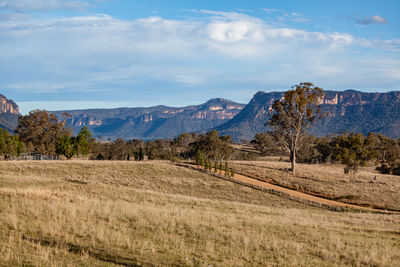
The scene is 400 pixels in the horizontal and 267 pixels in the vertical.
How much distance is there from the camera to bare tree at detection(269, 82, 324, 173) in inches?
2415

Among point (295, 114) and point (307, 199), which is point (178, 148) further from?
point (307, 199)

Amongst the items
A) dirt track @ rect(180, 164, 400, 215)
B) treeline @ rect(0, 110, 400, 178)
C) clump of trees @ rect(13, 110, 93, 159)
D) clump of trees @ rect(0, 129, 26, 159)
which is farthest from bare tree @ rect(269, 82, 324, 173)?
clump of trees @ rect(0, 129, 26, 159)

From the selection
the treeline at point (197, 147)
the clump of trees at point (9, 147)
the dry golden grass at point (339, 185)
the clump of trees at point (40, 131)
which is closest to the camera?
the dry golden grass at point (339, 185)

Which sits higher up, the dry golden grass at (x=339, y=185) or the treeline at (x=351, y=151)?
the treeline at (x=351, y=151)

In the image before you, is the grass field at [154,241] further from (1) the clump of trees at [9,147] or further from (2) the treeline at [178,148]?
(1) the clump of trees at [9,147]

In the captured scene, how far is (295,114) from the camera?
207 ft

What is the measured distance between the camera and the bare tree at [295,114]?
6134 centimetres

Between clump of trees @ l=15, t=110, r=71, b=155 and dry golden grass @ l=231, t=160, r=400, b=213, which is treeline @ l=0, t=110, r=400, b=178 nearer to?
clump of trees @ l=15, t=110, r=71, b=155

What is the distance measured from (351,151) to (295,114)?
1474 centimetres

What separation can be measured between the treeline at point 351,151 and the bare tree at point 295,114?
6.62 ft

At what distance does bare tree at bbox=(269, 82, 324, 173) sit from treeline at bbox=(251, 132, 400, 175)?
6.62ft

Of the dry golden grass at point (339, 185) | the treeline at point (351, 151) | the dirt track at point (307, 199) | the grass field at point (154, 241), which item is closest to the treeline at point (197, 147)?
the treeline at point (351, 151)

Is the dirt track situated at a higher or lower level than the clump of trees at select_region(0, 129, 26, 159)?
lower

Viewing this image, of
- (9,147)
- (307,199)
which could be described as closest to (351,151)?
(307,199)
